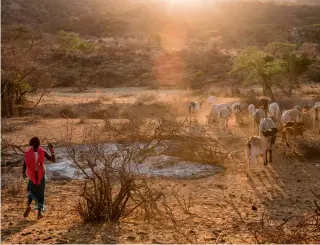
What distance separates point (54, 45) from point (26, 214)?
49.6 m

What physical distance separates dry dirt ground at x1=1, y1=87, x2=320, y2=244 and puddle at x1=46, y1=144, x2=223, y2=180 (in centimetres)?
41

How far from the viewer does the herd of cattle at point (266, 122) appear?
34.4ft

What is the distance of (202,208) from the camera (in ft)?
25.7

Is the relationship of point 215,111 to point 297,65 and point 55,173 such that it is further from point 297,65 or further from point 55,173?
point 297,65

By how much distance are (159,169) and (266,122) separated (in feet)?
12.5

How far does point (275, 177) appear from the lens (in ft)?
33.6

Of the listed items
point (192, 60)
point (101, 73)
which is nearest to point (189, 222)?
point (101, 73)

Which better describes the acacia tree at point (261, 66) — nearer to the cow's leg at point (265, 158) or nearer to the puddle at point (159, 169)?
the cow's leg at point (265, 158)

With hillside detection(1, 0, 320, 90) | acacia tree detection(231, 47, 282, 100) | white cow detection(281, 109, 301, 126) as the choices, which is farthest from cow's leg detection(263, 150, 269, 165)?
hillside detection(1, 0, 320, 90)

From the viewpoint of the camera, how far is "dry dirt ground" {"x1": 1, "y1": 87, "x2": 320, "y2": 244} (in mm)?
6098

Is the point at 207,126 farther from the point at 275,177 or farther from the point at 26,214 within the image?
the point at 26,214

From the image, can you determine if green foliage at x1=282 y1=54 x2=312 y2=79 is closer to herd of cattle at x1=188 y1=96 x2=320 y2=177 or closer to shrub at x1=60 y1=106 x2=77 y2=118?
herd of cattle at x1=188 y1=96 x2=320 y2=177

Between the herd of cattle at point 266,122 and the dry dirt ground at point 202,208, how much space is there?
494 mm

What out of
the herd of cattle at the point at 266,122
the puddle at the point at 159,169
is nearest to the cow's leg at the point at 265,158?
the herd of cattle at the point at 266,122
